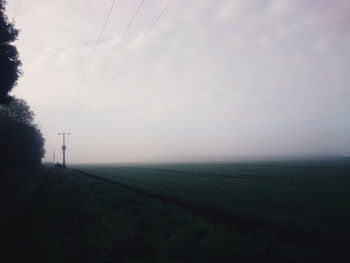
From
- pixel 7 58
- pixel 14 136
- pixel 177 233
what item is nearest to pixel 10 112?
pixel 14 136

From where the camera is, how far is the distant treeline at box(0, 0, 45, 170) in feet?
70.5

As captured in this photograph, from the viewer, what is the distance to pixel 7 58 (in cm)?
2197

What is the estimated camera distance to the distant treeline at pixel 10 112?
21.5 meters

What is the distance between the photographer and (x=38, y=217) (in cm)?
1289

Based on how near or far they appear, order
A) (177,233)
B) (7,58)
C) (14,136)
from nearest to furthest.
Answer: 1. (177,233)
2. (7,58)
3. (14,136)

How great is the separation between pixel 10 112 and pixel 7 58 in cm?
5385

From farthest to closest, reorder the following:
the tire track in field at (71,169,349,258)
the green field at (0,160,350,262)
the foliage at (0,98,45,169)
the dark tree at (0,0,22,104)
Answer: the foliage at (0,98,45,169) → the dark tree at (0,0,22,104) → the tire track in field at (71,169,349,258) → the green field at (0,160,350,262)

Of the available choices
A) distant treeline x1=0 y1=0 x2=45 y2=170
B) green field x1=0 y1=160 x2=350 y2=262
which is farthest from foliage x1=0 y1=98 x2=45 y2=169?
green field x1=0 y1=160 x2=350 y2=262

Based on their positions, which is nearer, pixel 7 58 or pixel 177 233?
pixel 177 233

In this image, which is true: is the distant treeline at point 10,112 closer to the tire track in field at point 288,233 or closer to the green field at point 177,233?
the green field at point 177,233

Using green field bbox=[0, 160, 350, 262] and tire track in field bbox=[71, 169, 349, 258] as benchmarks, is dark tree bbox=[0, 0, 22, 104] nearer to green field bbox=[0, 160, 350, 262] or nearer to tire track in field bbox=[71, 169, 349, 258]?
green field bbox=[0, 160, 350, 262]

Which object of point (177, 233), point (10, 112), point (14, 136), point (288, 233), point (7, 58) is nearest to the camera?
point (288, 233)

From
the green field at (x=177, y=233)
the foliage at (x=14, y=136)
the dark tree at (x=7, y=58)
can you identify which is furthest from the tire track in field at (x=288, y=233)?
the foliage at (x=14, y=136)

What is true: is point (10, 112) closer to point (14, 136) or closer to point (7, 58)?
point (14, 136)
